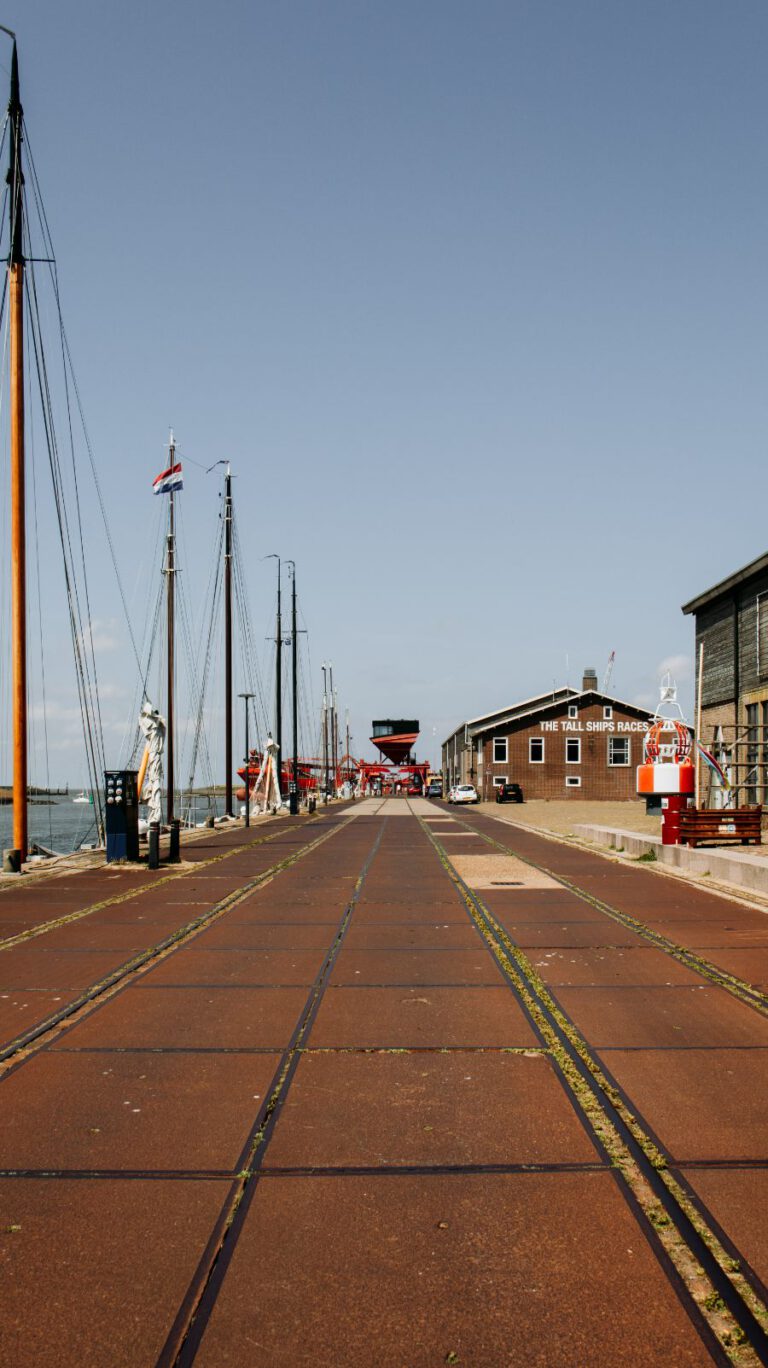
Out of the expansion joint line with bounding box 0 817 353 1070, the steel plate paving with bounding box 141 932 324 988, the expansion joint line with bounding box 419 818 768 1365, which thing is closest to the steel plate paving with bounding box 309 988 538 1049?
the expansion joint line with bounding box 419 818 768 1365

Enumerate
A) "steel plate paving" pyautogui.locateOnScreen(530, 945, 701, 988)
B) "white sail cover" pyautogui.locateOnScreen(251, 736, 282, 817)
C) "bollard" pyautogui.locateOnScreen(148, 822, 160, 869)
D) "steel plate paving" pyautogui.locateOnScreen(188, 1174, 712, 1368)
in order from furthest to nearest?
"white sail cover" pyautogui.locateOnScreen(251, 736, 282, 817), "bollard" pyautogui.locateOnScreen(148, 822, 160, 869), "steel plate paving" pyautogui.locateOnScreen(530, 945, 701, 988), "steel plate paving" pyautogui.locateOnScreen(188, 1174, 712, 1368)

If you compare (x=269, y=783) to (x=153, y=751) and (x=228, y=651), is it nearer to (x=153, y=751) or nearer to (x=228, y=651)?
(x=228, y=651)

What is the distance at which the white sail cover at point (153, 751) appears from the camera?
22516 mm

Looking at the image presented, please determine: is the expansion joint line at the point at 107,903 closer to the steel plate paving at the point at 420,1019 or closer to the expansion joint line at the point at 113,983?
the expansion joint line at the point at 113,983

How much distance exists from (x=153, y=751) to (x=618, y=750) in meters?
61.5

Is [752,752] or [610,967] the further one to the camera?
[752,752]

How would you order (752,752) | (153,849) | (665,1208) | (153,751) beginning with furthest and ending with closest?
1. (752,752)
2. (153,751)
3. (153,849)
4. (665,1208)

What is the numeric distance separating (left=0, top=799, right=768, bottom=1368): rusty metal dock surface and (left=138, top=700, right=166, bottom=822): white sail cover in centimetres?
1205

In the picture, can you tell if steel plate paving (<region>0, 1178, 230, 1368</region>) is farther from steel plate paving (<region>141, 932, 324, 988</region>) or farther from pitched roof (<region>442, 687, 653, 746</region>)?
pitched roof (<region>442, 687, 653, 746</region>)

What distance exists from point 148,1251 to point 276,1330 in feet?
2.34

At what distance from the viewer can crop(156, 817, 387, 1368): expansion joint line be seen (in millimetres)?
3221

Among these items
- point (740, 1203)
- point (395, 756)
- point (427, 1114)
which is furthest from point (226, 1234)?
point (395, 756)

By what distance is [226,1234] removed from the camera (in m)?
3.93

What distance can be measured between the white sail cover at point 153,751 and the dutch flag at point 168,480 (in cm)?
1564
